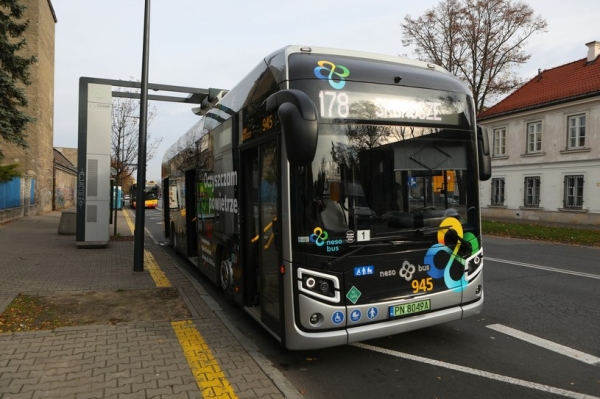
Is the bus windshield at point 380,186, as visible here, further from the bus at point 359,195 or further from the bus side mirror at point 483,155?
the bus side mirror at point 483,155

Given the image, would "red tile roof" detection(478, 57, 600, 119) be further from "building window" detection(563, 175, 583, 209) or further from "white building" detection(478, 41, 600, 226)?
"building window" detection(563, 175, 583, 209)

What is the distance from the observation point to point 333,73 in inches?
165

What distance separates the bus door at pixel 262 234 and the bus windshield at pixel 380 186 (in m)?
0.42

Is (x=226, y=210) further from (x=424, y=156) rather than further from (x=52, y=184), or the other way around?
(x=52, y=184)

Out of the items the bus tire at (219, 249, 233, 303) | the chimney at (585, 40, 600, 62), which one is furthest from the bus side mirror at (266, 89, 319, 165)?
the chimney at (585, 40, 600, 62)

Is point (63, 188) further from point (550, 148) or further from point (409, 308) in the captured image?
point (409, 308)

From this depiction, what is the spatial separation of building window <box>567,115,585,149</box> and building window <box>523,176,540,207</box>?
287 centimetres

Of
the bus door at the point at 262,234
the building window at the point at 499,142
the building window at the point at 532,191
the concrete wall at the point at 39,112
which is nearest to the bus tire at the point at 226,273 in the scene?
the bus door at the point at 262,234

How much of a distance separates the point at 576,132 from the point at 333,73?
81.8ft

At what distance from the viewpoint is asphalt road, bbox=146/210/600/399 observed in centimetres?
380

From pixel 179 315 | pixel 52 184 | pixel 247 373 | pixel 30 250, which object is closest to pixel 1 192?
pixel 30 250

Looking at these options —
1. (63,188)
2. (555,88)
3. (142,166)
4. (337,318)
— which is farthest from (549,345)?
(63,188)

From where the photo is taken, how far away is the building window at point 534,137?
87.0 feet

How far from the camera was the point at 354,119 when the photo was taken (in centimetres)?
418
